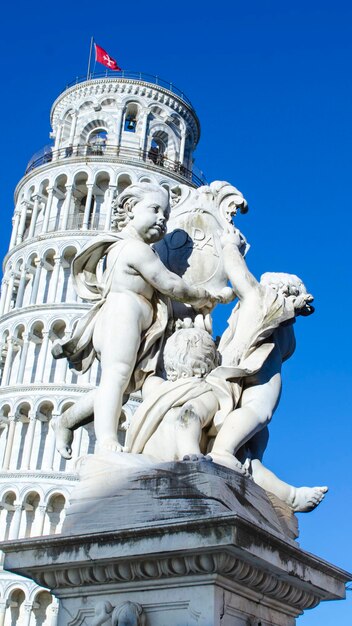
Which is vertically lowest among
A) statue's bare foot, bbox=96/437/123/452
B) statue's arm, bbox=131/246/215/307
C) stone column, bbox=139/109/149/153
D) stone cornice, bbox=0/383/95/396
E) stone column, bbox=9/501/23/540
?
statue's bare foot, bbox=96/437/123/452

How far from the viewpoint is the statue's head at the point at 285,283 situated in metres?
6.30

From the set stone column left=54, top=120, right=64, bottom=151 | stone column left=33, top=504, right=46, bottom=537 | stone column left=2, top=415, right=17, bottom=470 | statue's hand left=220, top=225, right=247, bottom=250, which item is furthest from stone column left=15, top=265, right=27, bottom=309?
statue's hand left=220, top=225, right=247, bottom=250

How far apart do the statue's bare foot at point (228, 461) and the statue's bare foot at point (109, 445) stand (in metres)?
0.55

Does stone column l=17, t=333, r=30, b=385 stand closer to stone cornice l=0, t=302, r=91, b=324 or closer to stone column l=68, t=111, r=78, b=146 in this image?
stone cornice l=0, t=302, r=91, b=324

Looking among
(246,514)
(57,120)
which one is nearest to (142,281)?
(246,514)

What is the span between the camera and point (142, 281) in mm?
5934

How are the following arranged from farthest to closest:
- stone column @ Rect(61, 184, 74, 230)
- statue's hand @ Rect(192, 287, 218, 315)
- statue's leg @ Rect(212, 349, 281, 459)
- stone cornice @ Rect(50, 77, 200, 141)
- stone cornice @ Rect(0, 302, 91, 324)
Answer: stone cornice @ Rect(50, 77, 200, 141) < stone column @ Rect(61, 184, 74, 230) < stone cornice @ Rect(0, 302, 91, 324) < statue's hand @ Rect(192, 287, 218, 315) < statue's leg @ Rect(212, 349, 281, 459)

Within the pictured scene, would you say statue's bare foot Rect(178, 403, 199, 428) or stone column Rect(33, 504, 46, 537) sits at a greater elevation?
stone column Rect(33, 504, 46, 537)

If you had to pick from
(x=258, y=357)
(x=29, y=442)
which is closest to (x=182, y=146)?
(x=29, y=442)

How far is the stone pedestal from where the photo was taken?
4.37m

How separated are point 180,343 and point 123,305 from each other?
0.45 m

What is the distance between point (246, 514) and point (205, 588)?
0.50 metres

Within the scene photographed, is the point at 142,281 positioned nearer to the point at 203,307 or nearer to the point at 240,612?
the point at 203,307

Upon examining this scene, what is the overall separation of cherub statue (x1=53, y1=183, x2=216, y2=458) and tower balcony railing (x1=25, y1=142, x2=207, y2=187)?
5580 centimetres
